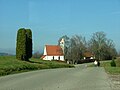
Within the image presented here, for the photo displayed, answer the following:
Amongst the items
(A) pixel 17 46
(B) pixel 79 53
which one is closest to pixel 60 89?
(A) pixel 17 46

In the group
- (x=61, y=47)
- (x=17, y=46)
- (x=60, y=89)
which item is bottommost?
(x=60, y=89)

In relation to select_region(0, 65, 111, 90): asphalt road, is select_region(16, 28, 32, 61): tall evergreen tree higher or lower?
higher

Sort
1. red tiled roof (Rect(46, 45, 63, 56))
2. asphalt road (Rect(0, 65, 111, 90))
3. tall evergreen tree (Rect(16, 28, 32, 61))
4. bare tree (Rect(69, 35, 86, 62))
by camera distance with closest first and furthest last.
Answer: asphalt road (Rect(0, 65, 111, 90))
tall evergreen tree (Rect(16, 28, 32, 61))
bare tree (Rect(69, 35, 86, 62))
red tiled roof (Rect(46, 45, 63, 56))

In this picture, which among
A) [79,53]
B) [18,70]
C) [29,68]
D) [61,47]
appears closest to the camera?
[18,70]

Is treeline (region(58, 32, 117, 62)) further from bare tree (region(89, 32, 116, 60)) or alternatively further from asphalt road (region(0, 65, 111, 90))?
asphalt road (region(0, 65, 111, 90))

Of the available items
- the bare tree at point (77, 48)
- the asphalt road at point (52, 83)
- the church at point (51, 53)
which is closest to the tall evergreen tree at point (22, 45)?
the asphalt road at point (52, 83)

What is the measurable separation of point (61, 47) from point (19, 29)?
8170cm

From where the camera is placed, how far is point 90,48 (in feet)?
397

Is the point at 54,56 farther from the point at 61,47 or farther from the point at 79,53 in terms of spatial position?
the point at 79,53

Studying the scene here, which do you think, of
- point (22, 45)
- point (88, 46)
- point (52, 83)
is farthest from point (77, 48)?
point (52, 83)

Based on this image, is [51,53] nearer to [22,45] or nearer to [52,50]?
[52,50]

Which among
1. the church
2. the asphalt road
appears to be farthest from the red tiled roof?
the asphalt road

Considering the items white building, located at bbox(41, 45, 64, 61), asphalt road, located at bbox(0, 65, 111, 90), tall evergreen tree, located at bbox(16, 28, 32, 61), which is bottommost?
asphalt road, located at bbox(0, 65, 111, 90)

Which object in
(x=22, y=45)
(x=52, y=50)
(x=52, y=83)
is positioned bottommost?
(x=52, y=83)
